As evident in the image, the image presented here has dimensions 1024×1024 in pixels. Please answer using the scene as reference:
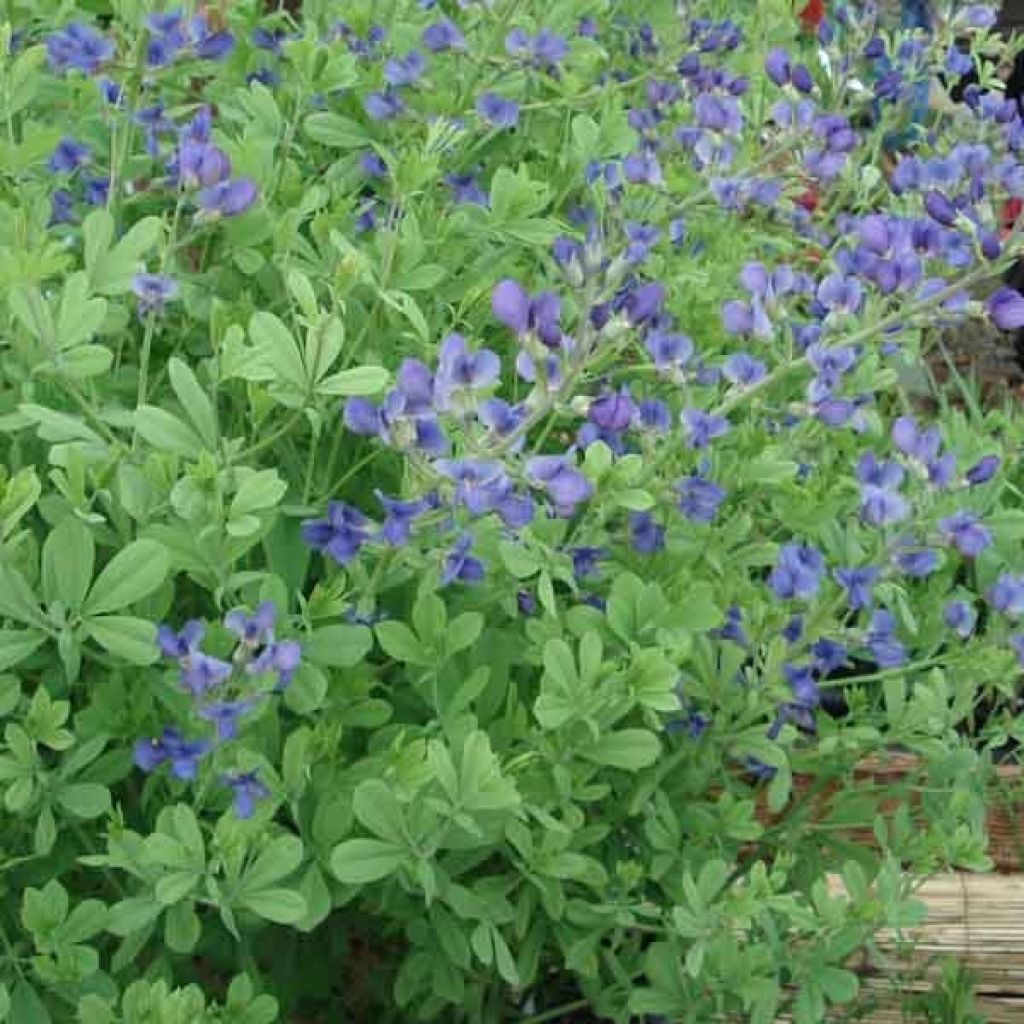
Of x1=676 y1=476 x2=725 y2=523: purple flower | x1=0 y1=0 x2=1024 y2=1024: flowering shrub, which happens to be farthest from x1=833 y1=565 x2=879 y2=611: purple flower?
x1=676 y1=476 x2=725 y2=523: purple flower

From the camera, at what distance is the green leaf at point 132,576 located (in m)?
1.33

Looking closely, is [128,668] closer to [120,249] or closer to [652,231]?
[120,249]

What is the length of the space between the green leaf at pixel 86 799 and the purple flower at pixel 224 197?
0.44 m

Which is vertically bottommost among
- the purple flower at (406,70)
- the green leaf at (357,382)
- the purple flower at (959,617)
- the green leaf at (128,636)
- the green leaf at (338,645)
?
the purple flower at (959,617)

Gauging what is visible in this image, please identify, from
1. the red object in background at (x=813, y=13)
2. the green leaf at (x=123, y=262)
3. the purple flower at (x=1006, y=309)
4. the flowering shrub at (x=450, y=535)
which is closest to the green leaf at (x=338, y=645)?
the flowering shrub at (x=450, y=535)

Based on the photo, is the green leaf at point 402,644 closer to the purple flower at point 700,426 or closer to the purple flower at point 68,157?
the purple flower at point 700,426

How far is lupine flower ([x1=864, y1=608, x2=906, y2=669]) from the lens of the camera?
64.2 inches

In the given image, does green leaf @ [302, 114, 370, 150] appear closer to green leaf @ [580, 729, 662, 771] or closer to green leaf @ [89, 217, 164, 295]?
green leaf @ [89, 217, 164, 295]

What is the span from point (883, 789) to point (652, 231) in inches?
24.0

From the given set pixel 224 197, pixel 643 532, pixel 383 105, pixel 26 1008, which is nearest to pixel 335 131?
pixel 383 105

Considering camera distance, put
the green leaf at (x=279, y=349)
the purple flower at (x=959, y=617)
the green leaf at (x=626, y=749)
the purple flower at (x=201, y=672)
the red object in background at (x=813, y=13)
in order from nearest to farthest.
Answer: the purple flower at (x=201, y=672)
the green leaf at (x=279, y=349)
the green leaf at (x=626, y=749)
the purple flower at (x=959, y=617)
the red object in background at (x=813, y=13)

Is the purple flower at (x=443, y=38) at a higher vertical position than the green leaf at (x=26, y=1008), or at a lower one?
higher

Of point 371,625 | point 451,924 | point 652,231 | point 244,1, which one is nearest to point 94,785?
point 371,625

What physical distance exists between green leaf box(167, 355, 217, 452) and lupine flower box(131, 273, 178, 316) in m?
0.09
